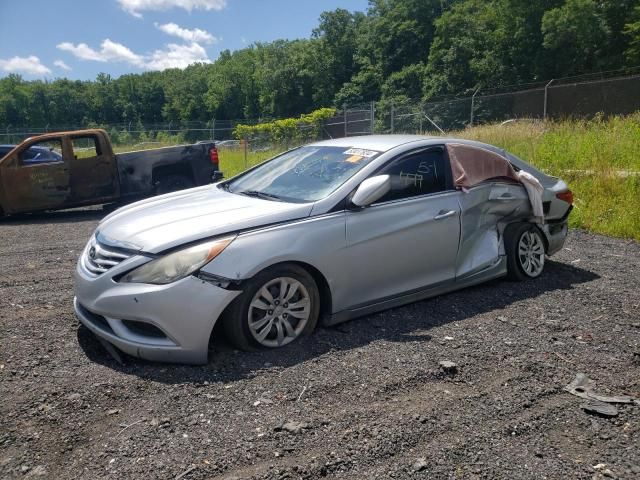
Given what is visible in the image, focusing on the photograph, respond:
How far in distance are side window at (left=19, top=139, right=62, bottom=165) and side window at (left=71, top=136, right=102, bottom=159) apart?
30 cm

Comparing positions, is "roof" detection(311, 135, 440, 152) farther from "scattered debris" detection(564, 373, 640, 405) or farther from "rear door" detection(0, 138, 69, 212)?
"rear door" detection(0, 138, 69, 212)

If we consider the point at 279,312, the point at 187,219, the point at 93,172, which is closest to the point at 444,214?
the point at 279,312

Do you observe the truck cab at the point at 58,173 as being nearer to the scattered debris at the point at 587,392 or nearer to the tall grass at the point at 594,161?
the tall grass at the point at 594,161

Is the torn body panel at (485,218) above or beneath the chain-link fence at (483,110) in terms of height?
beneath

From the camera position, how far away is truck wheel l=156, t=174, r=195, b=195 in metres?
11.8

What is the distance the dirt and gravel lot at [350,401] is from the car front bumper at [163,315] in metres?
0.09

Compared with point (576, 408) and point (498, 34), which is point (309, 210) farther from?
point (498, 34)

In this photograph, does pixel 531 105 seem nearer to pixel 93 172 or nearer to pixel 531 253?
pixel 93 172

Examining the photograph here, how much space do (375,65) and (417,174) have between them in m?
67.7

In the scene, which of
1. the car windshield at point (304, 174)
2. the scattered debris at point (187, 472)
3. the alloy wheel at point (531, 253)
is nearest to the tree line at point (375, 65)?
the alloy wheel at point (531, 253)

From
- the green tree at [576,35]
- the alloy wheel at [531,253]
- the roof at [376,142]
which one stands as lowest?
the alloy wheel at [531,253]

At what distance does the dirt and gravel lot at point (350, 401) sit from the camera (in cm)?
272

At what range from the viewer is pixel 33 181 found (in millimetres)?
11133

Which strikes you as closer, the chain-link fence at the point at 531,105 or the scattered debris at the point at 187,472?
the scattered debris at the point at 187,472
